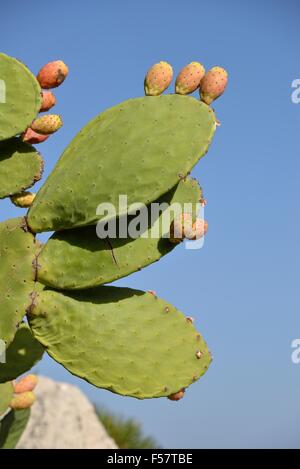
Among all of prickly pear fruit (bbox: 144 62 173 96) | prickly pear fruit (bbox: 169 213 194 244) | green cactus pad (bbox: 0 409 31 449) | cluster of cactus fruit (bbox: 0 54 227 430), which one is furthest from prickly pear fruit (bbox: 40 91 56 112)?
green cactus pad (bbox: 0 409 31 449)

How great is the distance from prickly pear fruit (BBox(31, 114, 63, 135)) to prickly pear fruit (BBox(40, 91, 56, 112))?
72mm

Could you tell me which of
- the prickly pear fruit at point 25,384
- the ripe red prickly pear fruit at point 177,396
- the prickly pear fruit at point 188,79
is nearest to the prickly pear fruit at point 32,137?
the prickly pear fruit at point 188,79

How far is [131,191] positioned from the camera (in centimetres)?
300

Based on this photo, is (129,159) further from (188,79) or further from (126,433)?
(126,433)

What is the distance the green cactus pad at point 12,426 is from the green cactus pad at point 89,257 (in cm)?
263

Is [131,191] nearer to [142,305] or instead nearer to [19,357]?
[142,305]

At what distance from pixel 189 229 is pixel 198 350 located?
511 millimetres

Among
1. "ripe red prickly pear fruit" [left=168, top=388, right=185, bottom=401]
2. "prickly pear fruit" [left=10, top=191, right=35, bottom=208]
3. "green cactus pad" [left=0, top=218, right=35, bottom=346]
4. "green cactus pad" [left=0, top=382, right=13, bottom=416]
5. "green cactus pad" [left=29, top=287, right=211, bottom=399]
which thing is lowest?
"green cactus pad" [left=0, top=382, right=13, bottom=416]

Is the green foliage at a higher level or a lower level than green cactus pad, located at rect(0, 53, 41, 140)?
lower

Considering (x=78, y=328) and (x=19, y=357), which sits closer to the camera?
(x=78, y=328)

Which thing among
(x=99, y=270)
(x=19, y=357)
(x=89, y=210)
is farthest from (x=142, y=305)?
(x=19, y=357)

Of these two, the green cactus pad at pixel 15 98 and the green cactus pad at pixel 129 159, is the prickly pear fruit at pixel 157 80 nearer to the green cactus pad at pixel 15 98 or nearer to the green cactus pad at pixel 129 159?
the green cactus pad at pixel 129 159

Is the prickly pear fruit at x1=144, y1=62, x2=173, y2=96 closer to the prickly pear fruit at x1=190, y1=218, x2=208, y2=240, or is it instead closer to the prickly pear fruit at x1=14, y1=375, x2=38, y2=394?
the prickly pear fruit at x1=190, y1=218, x2=208, y2=240

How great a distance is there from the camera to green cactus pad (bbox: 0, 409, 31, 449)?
18.0 feet
